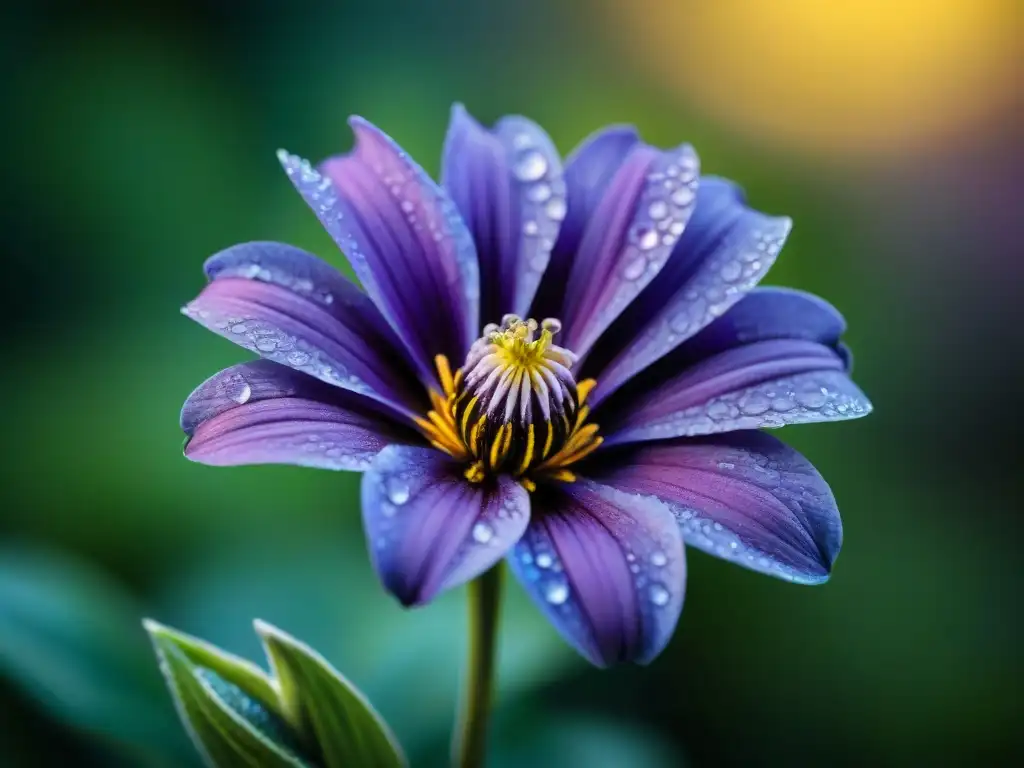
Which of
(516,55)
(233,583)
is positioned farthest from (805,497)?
(516,55)

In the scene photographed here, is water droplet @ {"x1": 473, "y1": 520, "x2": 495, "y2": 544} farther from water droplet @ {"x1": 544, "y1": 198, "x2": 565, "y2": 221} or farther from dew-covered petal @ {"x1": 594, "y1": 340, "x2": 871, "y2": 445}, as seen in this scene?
water droplet @ {"x1": 544, "y1": 198, "x2": 565, "y2": 221}

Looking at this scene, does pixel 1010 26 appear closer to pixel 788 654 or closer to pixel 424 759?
pixel 788 654

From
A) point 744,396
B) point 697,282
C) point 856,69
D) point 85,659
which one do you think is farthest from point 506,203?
point 856,69

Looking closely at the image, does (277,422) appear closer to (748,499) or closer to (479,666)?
(479,666)

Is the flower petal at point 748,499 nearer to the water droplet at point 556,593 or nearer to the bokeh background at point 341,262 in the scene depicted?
the water droplet at point 556,593

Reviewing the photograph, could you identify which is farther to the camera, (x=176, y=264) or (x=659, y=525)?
(x=176, y=264)

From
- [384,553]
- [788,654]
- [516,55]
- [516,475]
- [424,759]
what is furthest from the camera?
[516,55]

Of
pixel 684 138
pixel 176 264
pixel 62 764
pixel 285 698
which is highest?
pixel 684 138

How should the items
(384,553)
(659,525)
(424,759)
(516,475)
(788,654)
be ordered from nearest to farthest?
(384,553) → (659,525) → (516,475) → (424,759) → (788,654)
